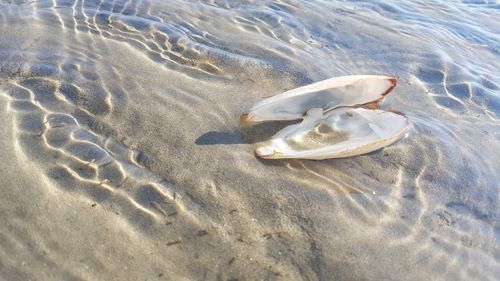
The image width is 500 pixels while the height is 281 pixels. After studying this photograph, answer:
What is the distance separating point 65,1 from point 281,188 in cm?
336

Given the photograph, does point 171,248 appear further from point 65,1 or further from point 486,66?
point 486,66

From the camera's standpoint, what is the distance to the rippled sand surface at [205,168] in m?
2.13

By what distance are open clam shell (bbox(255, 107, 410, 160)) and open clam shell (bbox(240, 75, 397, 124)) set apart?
0.21 ft

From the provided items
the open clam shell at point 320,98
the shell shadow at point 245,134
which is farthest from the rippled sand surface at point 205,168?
the open clam shell at point 320,98

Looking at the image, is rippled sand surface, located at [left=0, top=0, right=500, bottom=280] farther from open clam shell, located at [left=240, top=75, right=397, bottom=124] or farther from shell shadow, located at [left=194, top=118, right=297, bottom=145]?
open clam shell, located at [left=240, top=75, right=397, bottom=124]

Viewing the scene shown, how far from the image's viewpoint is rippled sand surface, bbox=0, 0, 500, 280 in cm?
213

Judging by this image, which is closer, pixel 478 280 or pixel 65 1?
pixel 478 280

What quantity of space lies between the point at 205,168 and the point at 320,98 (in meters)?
1.02

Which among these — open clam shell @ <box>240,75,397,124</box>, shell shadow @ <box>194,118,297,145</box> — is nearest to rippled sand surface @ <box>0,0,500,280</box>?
shell shadow @ <box>194,118,297,145</box>

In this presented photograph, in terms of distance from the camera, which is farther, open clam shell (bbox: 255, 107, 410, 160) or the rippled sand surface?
open clam shell (bbox: 255, 107, 410, 160)

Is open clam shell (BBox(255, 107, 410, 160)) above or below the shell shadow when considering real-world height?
above

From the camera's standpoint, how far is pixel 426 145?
3.17 metres

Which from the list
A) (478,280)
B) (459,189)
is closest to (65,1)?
(459,189)

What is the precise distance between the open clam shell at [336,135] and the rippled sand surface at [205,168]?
0.26 feet
